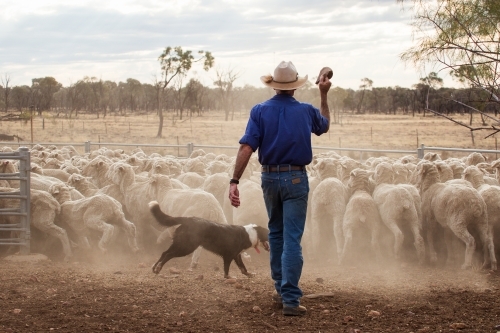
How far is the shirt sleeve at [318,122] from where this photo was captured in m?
5.75

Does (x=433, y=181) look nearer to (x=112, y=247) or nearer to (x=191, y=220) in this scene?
(x=191, y=220)

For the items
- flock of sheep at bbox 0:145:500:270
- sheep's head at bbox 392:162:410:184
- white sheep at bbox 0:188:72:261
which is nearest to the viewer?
flock of sheep at bbox 0:145:500:270

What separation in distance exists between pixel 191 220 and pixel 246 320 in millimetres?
2205

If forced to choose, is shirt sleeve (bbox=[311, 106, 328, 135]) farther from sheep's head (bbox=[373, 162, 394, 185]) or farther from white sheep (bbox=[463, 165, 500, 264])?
sheep's head (bbox=[373, 162, 394, 185])

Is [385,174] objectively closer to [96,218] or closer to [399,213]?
[399,213]

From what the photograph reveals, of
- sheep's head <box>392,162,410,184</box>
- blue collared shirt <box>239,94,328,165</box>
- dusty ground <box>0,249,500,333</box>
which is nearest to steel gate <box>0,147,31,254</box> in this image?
dusty ground <box>0,249,500,333</box>

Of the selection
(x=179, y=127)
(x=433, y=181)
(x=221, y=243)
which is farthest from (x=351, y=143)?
(x=221, y=243)

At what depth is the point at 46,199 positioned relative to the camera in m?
9.28

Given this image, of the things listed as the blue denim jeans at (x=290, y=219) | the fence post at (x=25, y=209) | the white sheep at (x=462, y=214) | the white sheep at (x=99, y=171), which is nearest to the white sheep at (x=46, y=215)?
the fence post at (x=25, y=209)

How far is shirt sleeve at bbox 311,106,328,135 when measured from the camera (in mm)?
5746

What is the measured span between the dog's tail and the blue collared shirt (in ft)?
6.17

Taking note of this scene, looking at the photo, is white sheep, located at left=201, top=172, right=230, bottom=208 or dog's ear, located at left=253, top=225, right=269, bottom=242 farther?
white sheep, located at left=201, top=172, right=230, bottom=208

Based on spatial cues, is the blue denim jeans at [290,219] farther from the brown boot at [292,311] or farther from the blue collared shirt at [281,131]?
the blue collared shirt at [281,131]

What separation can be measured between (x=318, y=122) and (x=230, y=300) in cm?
196
